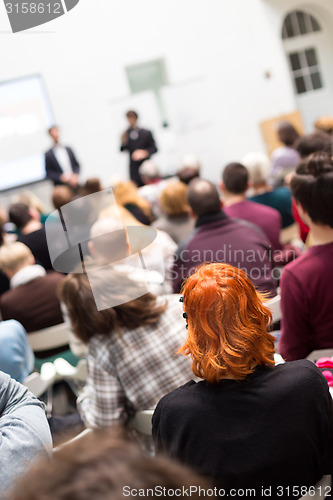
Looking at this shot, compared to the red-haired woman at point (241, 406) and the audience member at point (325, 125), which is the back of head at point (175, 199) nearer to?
the audience member at point (325, 125)

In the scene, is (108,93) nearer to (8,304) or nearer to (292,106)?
(292,106)

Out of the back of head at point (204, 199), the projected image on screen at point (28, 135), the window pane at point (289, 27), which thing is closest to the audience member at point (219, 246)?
the back of head at point (204, 199)

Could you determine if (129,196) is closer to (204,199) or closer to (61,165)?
(204,199)

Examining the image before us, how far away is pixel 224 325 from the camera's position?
1.25 meters

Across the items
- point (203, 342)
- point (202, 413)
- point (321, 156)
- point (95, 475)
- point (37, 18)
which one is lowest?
point (202, 413)

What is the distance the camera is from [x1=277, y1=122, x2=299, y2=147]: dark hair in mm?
4625

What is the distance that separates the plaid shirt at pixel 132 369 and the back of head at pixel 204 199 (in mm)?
895

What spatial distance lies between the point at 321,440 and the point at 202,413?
0.29 m

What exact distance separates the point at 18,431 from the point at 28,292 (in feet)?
5.28

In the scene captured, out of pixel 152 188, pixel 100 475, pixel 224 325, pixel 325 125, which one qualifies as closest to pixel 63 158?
pixel 152 188

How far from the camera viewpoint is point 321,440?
1.22 metres

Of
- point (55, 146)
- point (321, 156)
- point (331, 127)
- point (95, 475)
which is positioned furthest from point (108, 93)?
point (95, 475)

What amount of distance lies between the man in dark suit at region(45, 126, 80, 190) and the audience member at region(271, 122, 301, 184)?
2.46 m

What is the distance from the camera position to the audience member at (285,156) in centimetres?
455
